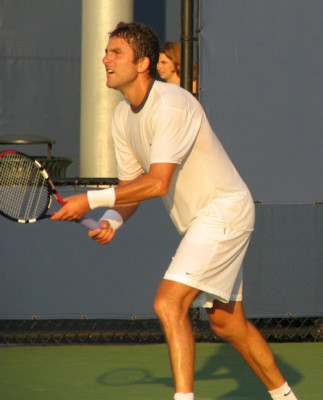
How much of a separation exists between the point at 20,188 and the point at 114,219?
2146mm

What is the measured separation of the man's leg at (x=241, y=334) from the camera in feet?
19.0

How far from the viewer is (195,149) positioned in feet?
18.5

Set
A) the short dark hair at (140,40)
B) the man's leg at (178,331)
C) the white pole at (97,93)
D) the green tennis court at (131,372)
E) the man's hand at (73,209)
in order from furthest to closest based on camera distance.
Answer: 1. the white pole at (97,93)
2. the green tennis court at (131,372)
3. the short dark hair at (140,40)
4. the man's leg at (178,331)
5. the man's hand at (73,209)

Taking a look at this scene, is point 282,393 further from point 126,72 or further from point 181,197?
point 126,72

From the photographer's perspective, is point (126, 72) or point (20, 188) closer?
point (126, 72)

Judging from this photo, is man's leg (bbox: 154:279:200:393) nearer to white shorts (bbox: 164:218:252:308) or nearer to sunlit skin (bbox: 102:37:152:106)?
white shorts (bbox: 164:218:252:308)

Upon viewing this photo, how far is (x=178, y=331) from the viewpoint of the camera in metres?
5.44

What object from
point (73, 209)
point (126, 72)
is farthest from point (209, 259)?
point (126, 72)

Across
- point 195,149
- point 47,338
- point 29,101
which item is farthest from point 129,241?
point 29,101

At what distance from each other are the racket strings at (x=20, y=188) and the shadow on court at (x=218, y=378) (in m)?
1.16

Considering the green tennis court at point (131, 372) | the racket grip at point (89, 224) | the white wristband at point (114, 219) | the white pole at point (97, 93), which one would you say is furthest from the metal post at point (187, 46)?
the racket grip at point (89, 224)

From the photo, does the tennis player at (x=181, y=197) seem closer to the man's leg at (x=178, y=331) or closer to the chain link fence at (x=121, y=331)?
the man's leg at (x=178, y=331)

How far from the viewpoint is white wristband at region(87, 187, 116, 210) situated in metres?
5.37

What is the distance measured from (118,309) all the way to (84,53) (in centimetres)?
240
